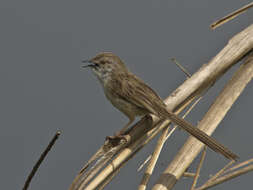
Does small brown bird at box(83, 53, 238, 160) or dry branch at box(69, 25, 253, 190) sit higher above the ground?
small brown bird at box(83, 53, 238, 160)

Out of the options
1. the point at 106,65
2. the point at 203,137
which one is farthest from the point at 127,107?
the point at 203,137

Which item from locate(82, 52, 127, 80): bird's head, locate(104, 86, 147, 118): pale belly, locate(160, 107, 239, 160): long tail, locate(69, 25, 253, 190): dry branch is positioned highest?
locate(82, 52, 127, 80): bird's head

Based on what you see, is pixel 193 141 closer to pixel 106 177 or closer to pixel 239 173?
pixel 239 173

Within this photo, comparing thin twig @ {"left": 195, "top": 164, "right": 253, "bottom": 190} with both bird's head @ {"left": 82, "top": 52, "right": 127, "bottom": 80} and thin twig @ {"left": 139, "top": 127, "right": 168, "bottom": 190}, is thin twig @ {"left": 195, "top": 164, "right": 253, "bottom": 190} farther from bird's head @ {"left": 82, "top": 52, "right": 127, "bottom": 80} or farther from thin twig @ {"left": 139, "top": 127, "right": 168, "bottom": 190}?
bird's head @ {"left": 82, "top": 52, "right": 127, "bottom": 80}

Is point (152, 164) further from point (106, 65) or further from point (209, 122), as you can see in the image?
point (106, 65)

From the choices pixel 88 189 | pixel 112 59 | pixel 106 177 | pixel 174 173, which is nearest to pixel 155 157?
pixel 174 173

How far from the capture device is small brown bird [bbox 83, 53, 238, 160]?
2.88 metres

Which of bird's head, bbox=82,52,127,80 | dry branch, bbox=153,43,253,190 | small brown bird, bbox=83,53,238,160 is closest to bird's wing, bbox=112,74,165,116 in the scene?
small brown bird, bbox=83,53,238,160

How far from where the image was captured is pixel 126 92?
3.14 m

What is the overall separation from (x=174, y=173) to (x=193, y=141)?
0.31m

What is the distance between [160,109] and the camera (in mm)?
2873

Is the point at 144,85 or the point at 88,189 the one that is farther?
the point at 144,85

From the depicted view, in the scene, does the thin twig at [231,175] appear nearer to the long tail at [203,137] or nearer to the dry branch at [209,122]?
the long tail at [203,137]

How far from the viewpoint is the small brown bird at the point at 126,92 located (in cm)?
288
